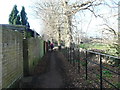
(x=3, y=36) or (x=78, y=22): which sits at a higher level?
(x=78, y=22)

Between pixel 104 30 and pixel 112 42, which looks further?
pixel 104 30

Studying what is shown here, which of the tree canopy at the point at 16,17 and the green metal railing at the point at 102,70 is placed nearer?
the green metal railing at the point at 102,70

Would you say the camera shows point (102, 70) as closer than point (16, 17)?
Yes

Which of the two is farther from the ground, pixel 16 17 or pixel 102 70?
pixel 16 17

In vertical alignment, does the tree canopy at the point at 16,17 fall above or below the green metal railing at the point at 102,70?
above

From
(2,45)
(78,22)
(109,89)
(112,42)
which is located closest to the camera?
(2,45)

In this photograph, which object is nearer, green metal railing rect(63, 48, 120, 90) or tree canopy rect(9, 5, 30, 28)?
green metal railing rect(63, 48, 120, 90)

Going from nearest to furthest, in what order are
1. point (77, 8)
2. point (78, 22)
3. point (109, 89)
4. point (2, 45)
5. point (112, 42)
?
point (2, 45) < point (109, 89) < point (112, 42) < point (77, 8) < point (78, 22)

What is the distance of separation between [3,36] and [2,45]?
0.19 meters

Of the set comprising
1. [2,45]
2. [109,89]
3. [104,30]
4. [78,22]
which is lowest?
[109,89]

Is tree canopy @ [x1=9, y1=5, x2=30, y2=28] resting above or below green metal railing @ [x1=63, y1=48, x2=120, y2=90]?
above

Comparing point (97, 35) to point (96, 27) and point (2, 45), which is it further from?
point (2, 45)

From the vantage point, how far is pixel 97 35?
921 centimetres

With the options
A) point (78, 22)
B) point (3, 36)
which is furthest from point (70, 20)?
point (3, 36)
